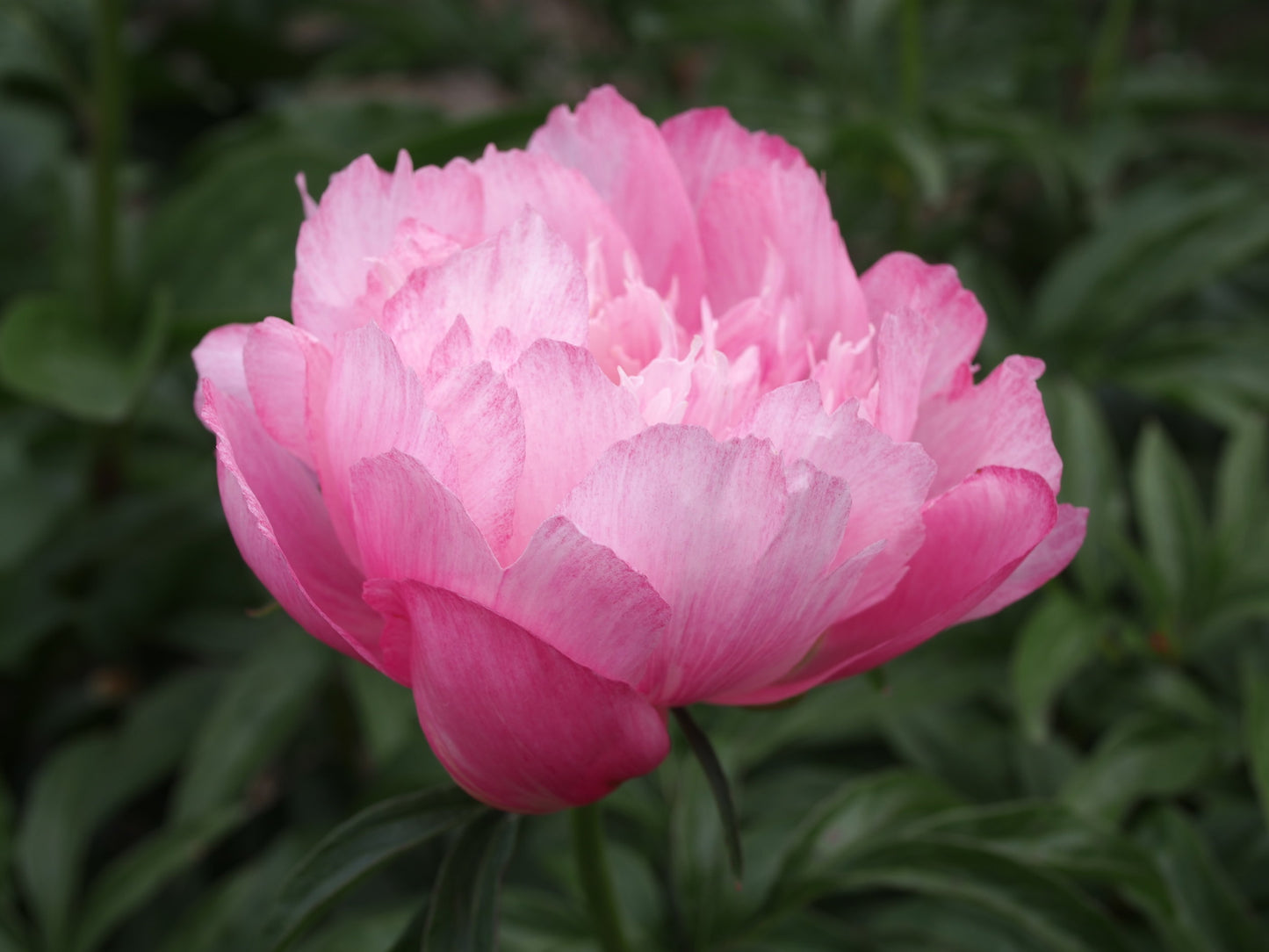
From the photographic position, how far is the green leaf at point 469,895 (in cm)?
43

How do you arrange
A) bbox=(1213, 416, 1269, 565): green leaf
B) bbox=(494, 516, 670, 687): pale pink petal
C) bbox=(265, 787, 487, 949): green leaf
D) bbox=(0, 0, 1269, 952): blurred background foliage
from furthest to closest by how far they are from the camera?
bbox=(1213, 416, 1269, 565): green leaf
bbox=(0, 0, 1269, 952): blurred background foliage
bbox=(265, 787, 487, 949): green leaf
bbox=(494, 516, 670, 687): pale pink petal

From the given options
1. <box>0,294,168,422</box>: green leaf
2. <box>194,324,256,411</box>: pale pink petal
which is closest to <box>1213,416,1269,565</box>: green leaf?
<box>194,324,256,411</box>: pale pink petal

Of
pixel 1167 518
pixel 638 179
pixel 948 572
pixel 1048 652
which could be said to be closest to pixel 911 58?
pixel 1167 518

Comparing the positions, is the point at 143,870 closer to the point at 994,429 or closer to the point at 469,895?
the point at 469,895

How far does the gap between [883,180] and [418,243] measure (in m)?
0.85

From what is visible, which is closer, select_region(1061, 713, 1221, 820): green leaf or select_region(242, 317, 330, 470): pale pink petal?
select_region(242, 317, 330, 470): pale pink petal

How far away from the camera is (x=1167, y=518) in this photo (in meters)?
0.83

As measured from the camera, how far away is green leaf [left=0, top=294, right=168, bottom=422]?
0.83 metres

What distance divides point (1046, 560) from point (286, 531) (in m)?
0.28

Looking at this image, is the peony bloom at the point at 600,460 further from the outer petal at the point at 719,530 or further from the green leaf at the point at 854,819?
the green leaf at the point at 854,819

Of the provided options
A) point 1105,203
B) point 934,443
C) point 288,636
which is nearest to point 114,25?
point 288,636

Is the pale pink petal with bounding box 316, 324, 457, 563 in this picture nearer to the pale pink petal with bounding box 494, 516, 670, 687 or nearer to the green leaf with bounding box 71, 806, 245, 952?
the pale pink petal with bounding box 494, 516, 670, 687

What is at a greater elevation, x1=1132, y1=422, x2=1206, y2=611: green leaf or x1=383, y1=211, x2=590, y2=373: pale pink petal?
x1=383, y1=211, x2=590, y2=373: pale pink petal

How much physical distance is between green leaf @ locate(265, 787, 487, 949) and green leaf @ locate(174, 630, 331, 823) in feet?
1.44
